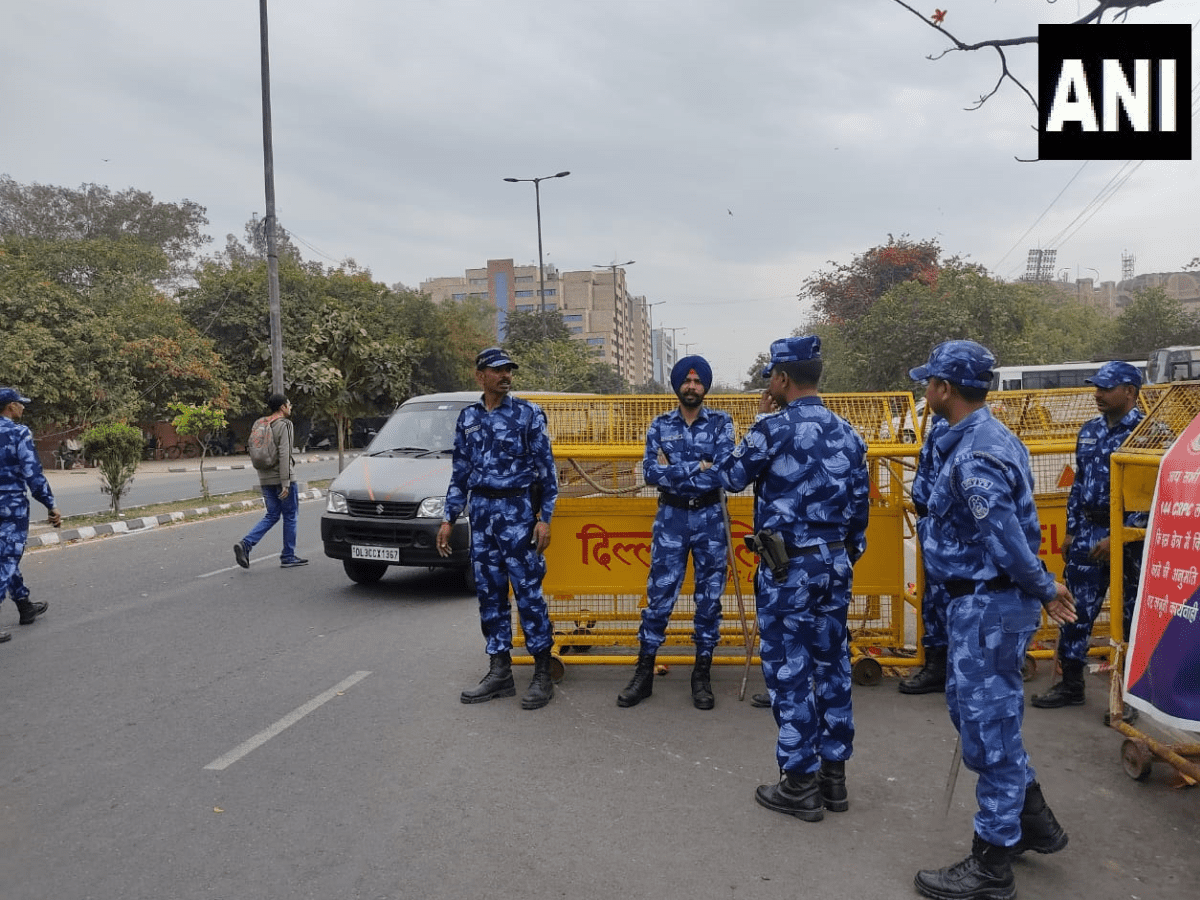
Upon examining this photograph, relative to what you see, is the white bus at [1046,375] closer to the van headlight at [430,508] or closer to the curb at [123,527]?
the curb at [123,527]

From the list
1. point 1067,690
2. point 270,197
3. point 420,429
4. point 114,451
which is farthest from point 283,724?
point 270,197

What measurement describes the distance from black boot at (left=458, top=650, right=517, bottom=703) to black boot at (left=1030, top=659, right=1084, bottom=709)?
288 cm

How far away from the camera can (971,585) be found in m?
2.96

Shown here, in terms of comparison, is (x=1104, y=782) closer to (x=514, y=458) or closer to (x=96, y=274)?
(x=514, y=458)

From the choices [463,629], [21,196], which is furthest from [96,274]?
[463,629]

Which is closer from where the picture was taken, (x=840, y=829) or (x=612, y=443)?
(x=840, y=829)

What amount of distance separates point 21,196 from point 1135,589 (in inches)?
2033

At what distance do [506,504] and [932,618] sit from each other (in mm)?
2601

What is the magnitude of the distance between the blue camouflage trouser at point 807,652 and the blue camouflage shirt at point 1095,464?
1818 mm

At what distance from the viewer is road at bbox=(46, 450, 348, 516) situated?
17.2 m

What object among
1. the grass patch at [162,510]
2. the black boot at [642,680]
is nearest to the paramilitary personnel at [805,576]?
the black boot at [642,680]

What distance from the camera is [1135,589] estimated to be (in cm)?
447

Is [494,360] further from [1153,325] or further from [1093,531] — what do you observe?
[1153,325]

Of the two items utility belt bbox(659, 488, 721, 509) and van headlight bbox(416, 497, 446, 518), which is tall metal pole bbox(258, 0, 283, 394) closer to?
van headlight bbox(416, 497, 446, 518)
